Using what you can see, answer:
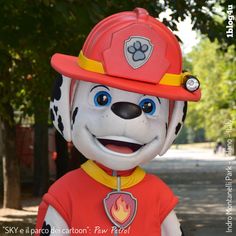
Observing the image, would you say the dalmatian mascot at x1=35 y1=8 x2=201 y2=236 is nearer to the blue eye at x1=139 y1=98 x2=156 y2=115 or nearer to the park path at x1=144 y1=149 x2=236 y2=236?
the blue eye at x1=139 y1=98 x2=156 y2=115

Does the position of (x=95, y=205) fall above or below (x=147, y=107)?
below

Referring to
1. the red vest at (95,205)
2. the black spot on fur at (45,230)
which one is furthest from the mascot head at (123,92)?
the black spot on fur at (45,230)

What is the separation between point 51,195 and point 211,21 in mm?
7083

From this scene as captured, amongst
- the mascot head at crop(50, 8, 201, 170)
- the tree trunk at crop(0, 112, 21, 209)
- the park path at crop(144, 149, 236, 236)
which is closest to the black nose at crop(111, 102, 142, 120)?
the mascot head at crop(50, 8, 201, 170)

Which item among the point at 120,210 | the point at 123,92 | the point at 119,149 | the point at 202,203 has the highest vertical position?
the point at 123,92

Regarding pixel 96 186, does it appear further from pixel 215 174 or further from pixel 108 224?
pixel 215 174

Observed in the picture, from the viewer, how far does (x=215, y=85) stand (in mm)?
39781

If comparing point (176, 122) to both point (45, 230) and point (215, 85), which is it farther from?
point (215, 85)

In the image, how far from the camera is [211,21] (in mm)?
10086

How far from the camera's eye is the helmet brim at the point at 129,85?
3.48 metres

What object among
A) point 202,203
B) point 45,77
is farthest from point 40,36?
point 202,203

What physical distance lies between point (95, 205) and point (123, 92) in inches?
29.4

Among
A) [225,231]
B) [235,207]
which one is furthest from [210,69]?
[225,231]

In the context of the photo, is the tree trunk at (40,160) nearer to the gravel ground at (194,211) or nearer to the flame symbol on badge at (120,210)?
the gravel ground at (194,211)
